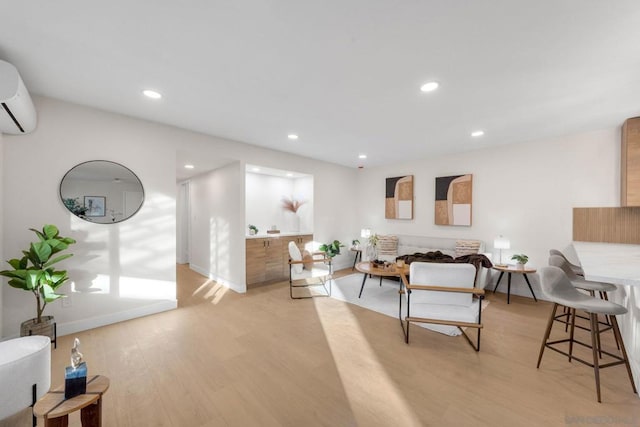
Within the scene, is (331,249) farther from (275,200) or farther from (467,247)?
(467,247)

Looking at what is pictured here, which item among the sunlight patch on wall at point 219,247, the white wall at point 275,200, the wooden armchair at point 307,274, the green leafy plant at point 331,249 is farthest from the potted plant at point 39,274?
the green leafy plant at point 331,249

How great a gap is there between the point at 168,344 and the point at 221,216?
103 inches

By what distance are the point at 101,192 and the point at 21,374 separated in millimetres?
2093

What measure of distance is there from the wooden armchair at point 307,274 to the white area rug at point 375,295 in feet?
0.77

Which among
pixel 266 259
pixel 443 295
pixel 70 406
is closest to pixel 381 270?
pixel 443 295

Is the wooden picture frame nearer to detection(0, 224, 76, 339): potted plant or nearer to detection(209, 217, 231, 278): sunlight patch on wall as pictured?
detection(0, 224, 76, 339): potted plant

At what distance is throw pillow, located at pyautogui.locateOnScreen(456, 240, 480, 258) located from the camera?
455cm

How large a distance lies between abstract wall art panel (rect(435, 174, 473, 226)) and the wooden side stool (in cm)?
541

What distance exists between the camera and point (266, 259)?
15.8ft

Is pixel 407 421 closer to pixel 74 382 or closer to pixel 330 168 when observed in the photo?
pixel 74 382

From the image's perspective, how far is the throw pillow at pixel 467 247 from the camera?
455cm

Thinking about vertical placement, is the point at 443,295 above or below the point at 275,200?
below

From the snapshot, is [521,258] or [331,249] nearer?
[521,258]

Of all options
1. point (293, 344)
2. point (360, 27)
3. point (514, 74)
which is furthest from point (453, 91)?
point (293, 344)
